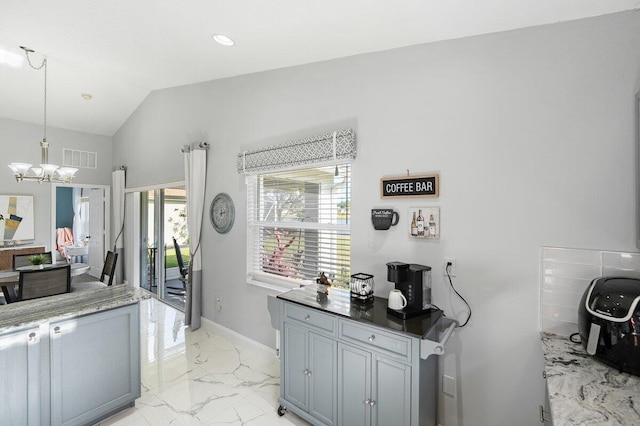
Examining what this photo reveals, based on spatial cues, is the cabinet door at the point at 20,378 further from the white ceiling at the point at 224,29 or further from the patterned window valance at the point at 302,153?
the white ceiling at the point at 224,29

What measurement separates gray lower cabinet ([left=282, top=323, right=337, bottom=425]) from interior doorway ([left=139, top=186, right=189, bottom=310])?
3160 millimetres

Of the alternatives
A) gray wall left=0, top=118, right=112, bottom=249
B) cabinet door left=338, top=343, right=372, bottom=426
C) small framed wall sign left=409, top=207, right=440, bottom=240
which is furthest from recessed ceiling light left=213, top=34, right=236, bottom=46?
gray wall left=0, top=118, right=112, bottom=249

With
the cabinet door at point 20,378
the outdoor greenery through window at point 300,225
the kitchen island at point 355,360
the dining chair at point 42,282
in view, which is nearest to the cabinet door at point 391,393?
the kitchen island at point 355,360

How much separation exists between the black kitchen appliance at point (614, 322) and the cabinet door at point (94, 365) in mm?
2825

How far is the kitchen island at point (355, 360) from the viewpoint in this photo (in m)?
1.64

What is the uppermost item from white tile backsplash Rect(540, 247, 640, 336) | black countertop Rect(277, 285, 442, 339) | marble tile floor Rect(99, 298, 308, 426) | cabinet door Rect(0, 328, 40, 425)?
white tile backsplash Rect(540, 247, 640, 336)

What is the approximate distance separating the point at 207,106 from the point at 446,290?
349 centimetres

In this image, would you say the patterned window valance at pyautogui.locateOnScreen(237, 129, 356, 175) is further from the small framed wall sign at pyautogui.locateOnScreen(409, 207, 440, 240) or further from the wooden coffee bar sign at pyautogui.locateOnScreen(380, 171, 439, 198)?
the small framed wall sign at pyautogui.locateOnScreen(409, 207, 440, 240)

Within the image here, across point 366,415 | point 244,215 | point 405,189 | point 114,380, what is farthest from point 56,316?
point 405,189

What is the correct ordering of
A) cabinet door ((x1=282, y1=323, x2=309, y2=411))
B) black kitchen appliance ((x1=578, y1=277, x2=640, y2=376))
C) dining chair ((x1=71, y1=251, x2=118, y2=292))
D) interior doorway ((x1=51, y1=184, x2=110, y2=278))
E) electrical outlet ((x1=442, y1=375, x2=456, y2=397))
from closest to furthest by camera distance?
black kitchen appliance ((x1=578, y1=277, x2=640, y2=376)) < electrical outlet ((x1=442, y1=375, x2=456, y2=397)) < cabinet door ((x1=282, y1=323, x2=309, y2=411)) < dining chair ((x1=71, y1=251, x2=118, y2=292)) < interior doorway ((x1=51, y1=184, x2=110, y2=278))

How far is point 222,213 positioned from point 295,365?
2088 millimetres

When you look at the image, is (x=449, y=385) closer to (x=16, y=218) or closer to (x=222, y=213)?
(x=222, y=213)

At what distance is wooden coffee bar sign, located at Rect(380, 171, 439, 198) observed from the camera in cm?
202

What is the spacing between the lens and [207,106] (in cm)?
374
